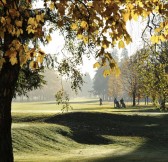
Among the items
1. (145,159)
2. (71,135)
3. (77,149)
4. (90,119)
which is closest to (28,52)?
(145,159)

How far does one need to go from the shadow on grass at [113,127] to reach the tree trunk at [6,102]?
15.8 metres

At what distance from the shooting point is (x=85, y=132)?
32594mm

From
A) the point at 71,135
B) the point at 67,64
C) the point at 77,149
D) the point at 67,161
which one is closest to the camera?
the point at 67,64

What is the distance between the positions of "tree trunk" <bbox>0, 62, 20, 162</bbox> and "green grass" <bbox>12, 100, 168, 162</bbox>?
7888mm

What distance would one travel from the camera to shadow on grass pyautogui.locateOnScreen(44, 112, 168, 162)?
1217 inches

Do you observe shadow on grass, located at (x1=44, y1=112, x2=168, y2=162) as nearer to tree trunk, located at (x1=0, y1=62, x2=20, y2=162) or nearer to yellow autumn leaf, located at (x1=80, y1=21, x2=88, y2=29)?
tree trunk, located at (x1=0, y1=62, x2=20, y2=162)

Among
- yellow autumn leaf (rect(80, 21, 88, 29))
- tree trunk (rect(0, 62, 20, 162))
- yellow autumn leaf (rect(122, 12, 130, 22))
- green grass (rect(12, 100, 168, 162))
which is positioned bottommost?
green grass (rect(12, 100, 168, 162))

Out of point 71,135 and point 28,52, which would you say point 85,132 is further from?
point 28,52

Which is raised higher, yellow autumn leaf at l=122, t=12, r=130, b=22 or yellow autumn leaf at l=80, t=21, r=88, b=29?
yellow autumn leaf at l=122, t=12, r=130, b=22

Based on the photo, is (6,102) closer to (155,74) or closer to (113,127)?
(155,74)

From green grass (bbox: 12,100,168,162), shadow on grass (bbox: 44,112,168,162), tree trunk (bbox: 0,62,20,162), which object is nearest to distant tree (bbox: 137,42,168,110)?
green grass (bbox: 12,100,168,162)

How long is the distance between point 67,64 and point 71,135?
578 inches

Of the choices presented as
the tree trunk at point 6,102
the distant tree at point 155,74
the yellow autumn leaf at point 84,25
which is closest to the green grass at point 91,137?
the distant tree at point 155,74

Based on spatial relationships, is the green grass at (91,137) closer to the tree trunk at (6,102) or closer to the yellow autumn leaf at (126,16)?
the tree trunk at (6,102)
